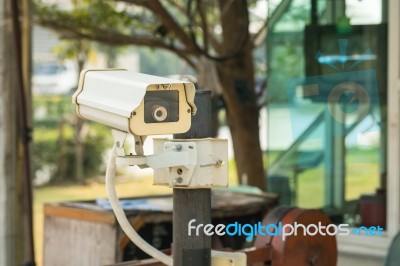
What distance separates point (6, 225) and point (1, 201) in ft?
0.47

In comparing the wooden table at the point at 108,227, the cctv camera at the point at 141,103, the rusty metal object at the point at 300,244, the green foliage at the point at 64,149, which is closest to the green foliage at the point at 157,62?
the green foliage at the point at 64,149

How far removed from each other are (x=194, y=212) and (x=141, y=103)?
0.38m

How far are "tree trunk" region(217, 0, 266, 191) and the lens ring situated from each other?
14.0ft

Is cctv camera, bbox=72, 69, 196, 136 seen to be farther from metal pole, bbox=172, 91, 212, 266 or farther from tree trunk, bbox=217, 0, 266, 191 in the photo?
tree trunk, bbox=217, 0, 266, 191

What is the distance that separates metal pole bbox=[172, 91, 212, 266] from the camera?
7.75 ft

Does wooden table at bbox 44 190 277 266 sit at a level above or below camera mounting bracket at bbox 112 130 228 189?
below

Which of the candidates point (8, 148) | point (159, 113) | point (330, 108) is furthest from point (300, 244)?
point (8, 148)

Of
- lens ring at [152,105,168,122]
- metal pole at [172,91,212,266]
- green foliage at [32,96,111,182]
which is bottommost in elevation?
green foliage at [32,96,111,182]

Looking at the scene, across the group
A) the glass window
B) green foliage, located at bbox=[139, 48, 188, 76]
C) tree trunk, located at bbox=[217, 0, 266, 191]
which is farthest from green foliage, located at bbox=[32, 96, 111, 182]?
the glass window

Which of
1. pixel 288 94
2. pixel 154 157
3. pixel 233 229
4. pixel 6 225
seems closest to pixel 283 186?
pixel 288 94

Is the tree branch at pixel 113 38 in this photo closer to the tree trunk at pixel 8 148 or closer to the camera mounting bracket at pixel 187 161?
the tree trunk at pixel 8 148

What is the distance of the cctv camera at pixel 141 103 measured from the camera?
2.18m

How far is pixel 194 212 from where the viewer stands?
2.37 m

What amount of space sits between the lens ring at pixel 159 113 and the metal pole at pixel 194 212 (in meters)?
0.16
